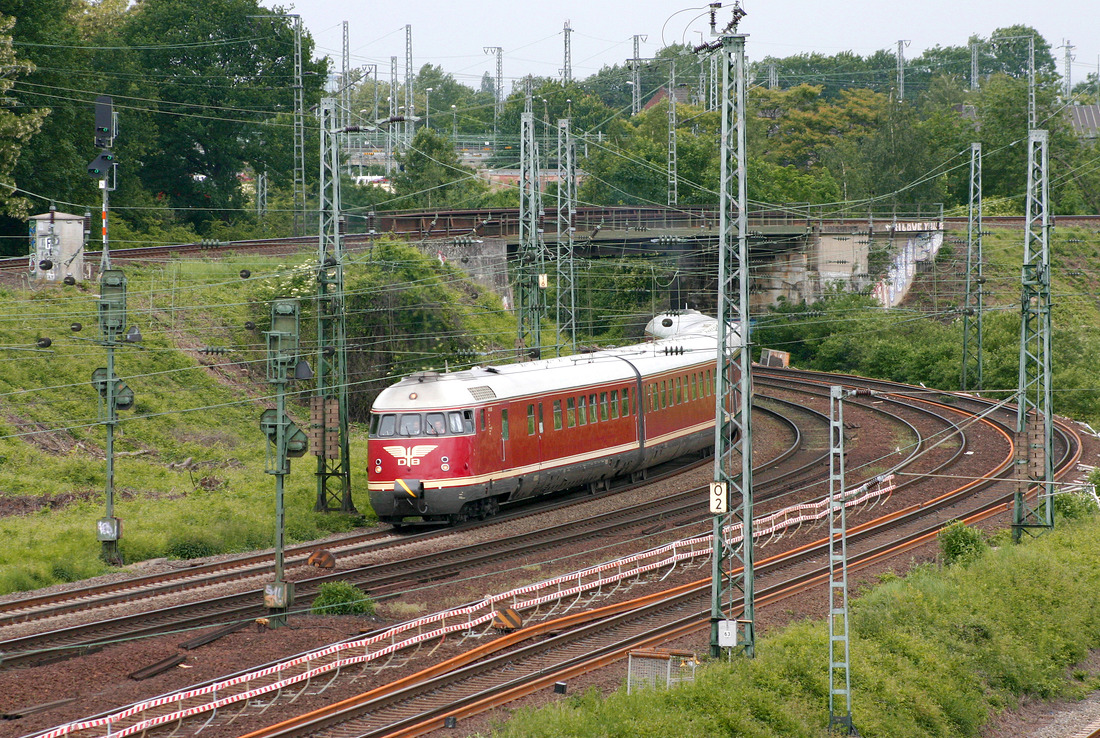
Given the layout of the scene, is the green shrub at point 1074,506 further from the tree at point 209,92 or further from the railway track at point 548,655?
the tree at point 209,92

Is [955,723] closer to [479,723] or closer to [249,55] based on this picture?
[479,723]

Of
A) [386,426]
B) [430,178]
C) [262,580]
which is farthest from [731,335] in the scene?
[430,178]

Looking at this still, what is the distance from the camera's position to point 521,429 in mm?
27906

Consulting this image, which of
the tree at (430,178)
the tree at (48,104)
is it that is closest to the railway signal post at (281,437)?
the tree at (48,104)

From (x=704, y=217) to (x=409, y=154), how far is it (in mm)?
19238

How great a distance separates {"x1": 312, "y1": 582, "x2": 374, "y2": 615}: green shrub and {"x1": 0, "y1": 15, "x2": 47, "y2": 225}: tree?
27688mm

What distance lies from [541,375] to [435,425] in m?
4.11

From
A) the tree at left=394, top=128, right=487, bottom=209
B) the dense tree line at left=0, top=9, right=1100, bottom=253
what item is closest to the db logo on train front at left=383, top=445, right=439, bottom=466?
the dense tree line at left=0, top=9, right=1100, bottom=253

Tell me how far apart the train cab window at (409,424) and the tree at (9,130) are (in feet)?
74.8

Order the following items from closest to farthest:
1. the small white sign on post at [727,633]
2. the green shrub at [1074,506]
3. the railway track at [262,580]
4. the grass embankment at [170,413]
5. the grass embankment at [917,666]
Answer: the grass embankment at [917,666], the small white sign on post at [727,633], the railway track at [262,580], the grass embankment at [170,413], the green shrub at [1074,506]

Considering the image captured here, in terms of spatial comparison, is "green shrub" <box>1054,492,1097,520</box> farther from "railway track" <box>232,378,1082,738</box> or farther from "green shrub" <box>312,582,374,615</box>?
"green shrub" <box>312,582,374,615</box>

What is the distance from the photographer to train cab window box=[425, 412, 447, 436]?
2595cm

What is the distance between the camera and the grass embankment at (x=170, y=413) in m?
25.8

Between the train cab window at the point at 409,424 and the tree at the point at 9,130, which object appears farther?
the tree at the point at 9,130
